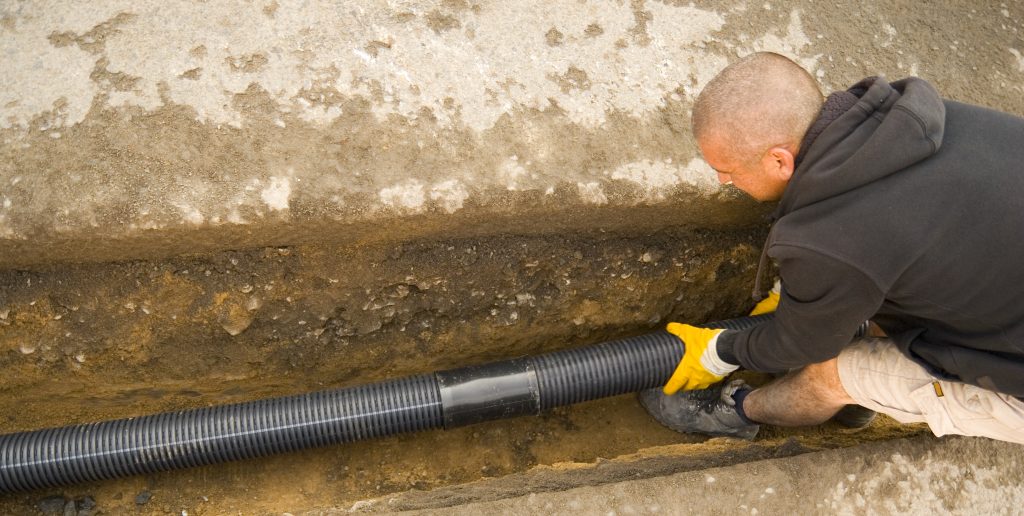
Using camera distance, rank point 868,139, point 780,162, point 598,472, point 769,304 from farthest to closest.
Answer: point 769,304 < point 598,472 < point 780,162 < point 868,139

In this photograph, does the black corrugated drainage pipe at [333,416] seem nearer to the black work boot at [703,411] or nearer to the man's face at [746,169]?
the black work boot at [703,411]

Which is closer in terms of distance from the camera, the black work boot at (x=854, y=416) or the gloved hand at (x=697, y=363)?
the gloved hand at (x=697, y=363)

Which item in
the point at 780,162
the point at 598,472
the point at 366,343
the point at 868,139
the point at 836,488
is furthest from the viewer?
the point at 366,343

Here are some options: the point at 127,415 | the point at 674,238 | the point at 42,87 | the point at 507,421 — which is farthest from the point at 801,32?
the point at 127,415

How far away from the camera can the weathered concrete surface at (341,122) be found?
2.17m

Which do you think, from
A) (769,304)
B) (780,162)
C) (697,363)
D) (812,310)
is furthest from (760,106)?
(769,304)

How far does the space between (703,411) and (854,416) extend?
0.53 metres

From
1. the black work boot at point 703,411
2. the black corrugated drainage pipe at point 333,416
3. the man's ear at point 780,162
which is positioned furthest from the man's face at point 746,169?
→ the black work boot at point 703,411

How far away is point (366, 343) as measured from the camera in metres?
2.60

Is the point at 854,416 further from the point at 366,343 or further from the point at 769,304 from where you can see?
the point at 366,343

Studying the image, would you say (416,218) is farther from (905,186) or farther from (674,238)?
(905,186)

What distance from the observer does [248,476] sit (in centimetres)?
259

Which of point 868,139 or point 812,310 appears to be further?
point 812,310

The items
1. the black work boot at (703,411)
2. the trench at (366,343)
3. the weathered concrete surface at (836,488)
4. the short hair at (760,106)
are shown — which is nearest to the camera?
the short hair at (760,106)
